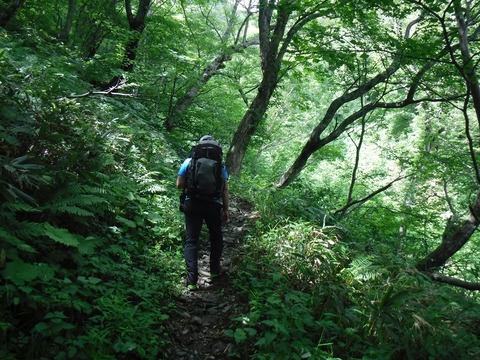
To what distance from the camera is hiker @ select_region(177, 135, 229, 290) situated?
451 centimetres

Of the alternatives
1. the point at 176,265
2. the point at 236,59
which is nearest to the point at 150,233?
the point at 176,265

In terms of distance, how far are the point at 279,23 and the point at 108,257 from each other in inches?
325

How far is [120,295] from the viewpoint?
11.0 ft

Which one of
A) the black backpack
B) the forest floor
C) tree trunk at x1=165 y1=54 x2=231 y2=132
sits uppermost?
tree trunk at x1=165 y1=54 x2=231 y2=132

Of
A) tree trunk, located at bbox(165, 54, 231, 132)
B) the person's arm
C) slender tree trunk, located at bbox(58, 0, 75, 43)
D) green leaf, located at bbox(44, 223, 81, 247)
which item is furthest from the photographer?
tree trunk, located at bbox(165, 54, 231, 132)

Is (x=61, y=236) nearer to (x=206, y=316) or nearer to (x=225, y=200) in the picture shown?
(x=206, y=316)

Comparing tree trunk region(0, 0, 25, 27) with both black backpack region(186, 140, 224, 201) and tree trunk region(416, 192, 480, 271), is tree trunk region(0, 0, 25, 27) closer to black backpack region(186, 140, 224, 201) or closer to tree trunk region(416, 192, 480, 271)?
black backpack region(186, 140, 224, 201)

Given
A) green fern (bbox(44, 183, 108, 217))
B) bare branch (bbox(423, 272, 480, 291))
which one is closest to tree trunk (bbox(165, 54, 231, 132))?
green fern (bbox(44, 183, 108, 217))

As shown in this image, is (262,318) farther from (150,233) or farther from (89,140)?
(89,140)

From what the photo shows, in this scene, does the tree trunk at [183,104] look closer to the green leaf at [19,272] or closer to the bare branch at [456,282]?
the bare branch at [456,282]

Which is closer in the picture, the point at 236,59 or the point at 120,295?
the point at 120,295

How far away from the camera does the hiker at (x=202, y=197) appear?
451cm

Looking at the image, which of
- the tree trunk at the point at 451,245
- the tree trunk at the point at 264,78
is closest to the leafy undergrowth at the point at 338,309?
the tree trunk at the point at 451,245

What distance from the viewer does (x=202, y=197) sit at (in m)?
4.59
